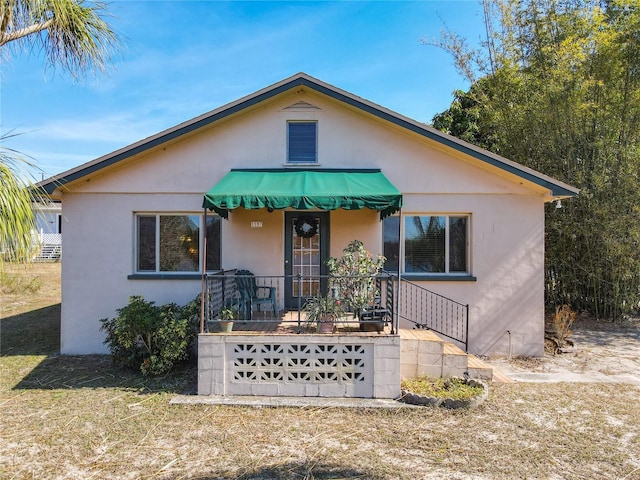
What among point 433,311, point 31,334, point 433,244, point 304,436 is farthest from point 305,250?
point 31,334

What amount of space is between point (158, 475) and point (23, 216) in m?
3.17

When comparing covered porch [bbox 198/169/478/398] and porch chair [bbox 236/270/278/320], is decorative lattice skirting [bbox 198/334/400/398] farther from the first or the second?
porch chair [bbox 236/270/278/320]

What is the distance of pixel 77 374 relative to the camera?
24.4 ft

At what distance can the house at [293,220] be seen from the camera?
869 centimetres

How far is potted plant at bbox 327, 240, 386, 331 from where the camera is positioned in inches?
264

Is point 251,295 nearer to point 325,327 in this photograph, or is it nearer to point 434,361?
point 325,327

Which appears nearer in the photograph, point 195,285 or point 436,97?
point 195,285

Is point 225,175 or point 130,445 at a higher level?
point 225,175

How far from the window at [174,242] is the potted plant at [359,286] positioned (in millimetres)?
3414

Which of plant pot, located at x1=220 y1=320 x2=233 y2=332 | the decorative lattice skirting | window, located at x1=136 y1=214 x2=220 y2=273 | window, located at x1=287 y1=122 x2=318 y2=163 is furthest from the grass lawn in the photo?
window, located at x1=287 y1=122 x2=318 y2=163

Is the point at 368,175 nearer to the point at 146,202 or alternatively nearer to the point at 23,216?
the point at 146,202

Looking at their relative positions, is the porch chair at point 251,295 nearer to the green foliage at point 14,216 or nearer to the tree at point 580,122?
the green foliage at point 14,216

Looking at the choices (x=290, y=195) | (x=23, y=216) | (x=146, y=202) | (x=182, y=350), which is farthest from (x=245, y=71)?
(x=23, y=216)

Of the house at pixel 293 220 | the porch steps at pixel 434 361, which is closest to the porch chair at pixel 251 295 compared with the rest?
the house at pixel 293 220
